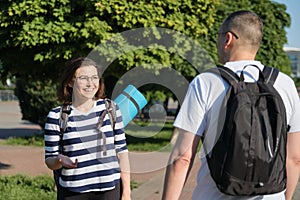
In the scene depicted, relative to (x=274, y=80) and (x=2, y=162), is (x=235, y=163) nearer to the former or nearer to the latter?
(x=274, y=80)

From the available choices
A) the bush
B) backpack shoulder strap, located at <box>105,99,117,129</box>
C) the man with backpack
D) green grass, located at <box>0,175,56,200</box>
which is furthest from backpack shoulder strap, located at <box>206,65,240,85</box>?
the bush

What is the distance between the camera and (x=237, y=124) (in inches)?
88.8

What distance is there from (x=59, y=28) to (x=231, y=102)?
499cm

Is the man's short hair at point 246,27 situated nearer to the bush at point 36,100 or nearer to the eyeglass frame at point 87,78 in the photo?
the eyeglass frame at point 87,78

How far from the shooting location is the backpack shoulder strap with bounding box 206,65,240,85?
235 cm

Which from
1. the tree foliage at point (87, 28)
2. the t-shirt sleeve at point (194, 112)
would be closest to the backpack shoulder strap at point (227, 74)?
the t-shirt sleeve at point (194, 112)

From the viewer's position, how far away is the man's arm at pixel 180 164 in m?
2.38

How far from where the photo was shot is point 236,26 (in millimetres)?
2432

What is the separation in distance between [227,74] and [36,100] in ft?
48.6

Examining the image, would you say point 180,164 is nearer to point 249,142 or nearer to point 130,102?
point 249,142

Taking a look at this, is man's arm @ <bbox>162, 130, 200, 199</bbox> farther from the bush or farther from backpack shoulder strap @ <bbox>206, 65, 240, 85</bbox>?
the bush

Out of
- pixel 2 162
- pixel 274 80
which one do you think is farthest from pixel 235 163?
pixel 2 162

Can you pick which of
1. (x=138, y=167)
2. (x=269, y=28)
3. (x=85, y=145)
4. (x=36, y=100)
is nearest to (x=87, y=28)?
(x=138, y=167)

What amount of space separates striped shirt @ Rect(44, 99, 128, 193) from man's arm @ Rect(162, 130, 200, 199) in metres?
0.92
